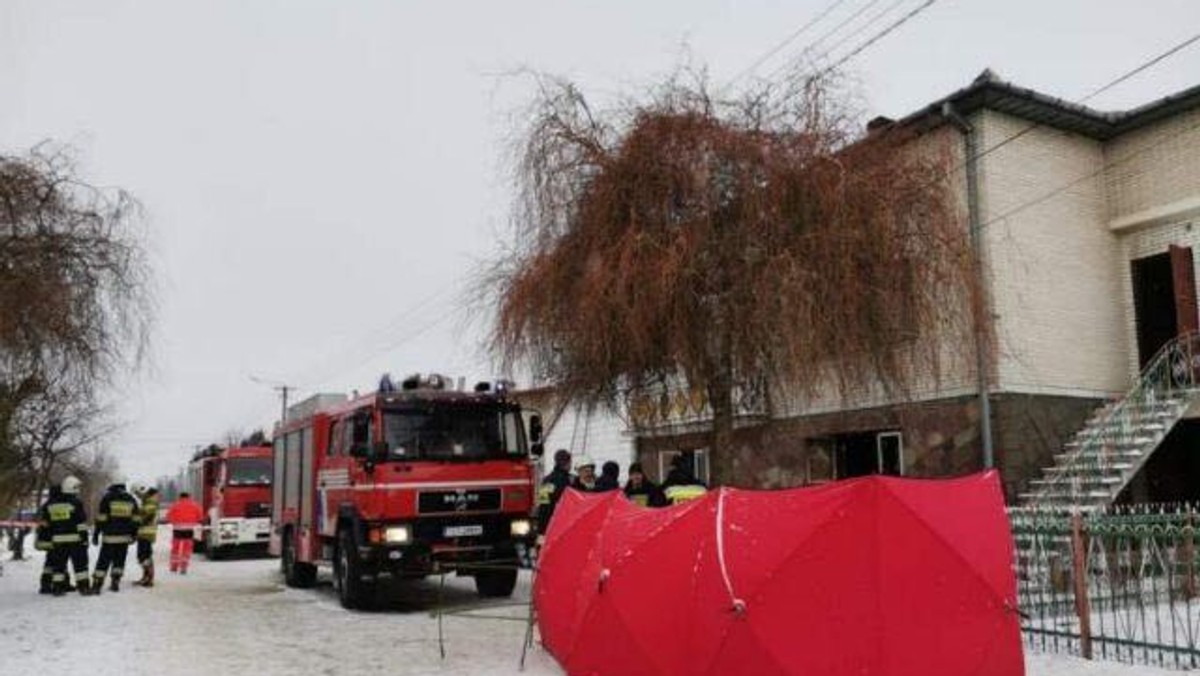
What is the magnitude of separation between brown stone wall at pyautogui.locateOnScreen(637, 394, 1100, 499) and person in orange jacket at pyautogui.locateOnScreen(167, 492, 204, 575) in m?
11.1

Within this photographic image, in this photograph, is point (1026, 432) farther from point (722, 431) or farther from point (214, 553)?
point (214, 553)

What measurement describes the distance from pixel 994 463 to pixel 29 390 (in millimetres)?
13411

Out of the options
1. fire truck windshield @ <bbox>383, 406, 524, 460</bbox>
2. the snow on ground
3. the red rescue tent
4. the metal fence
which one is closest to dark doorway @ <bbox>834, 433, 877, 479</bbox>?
the snow on ground

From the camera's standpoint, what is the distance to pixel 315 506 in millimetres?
15352

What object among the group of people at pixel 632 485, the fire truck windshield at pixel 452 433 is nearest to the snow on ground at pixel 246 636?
the group of people at pixel 632 485

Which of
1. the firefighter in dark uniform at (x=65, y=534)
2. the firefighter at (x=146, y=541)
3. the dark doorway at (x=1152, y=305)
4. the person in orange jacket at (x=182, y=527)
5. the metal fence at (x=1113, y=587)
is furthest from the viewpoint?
the person in orange jacket at (x=182, y=527)

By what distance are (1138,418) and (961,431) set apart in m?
2.54

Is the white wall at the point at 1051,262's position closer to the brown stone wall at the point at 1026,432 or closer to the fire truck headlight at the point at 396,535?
the brown stone wall at the point at 1026,432

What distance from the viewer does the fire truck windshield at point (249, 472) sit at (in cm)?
2506

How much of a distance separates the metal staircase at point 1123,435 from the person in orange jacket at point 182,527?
15.0 meters

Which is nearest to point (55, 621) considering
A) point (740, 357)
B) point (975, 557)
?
point (740, 357)

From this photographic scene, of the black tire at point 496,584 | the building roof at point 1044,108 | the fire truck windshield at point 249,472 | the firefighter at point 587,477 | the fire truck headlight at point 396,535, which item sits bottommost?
the black tire at point 496,584

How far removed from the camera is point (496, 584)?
48.3 ft

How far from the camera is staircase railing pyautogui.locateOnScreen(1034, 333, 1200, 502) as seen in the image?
14.9 meters
